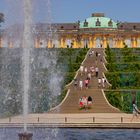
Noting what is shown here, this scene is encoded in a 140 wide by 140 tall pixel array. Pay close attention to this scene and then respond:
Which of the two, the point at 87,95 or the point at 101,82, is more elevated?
the point at 101,82

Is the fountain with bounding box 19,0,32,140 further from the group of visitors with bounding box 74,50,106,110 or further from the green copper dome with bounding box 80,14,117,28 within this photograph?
the green copper dome with bounding box 80,14,117,28

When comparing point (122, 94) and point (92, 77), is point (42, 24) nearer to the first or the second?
point (122, 94)

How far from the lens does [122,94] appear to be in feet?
118

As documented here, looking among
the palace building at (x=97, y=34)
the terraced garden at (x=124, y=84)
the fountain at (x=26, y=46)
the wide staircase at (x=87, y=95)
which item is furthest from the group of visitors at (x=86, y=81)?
the palace building at (x=97, y=34)

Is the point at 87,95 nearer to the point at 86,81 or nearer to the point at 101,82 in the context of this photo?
the point at 86,81

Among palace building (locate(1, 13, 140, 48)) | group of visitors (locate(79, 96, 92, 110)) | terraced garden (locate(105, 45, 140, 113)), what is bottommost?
group of visitors (locate(79, 96, 92, 110))

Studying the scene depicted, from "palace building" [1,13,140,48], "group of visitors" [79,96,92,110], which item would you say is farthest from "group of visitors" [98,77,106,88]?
"palace building" [1,13,140,48]

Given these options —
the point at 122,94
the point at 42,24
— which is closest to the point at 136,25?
the point at 122,94

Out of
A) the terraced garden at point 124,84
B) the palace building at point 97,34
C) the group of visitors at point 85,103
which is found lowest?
the group of visitors at point 85,103

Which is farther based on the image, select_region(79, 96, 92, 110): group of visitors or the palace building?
the palace building

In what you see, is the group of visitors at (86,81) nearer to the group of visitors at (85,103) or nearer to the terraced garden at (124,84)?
the group of visitors at (85,103)

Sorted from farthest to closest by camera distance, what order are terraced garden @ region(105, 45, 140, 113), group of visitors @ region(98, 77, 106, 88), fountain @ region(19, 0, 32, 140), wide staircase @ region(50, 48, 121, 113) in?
group of visitors @ region(98, 77, 106, 88), terraced garden @ region(105, 45, 140, 113), wide staircase @ region(50, 48, 121, 113), fountain @ region(19, 0, 32, 140)

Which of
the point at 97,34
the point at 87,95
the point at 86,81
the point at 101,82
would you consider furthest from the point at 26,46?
the point at 97,34

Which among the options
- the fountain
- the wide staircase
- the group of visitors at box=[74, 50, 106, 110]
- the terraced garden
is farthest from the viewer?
the terraced garden
